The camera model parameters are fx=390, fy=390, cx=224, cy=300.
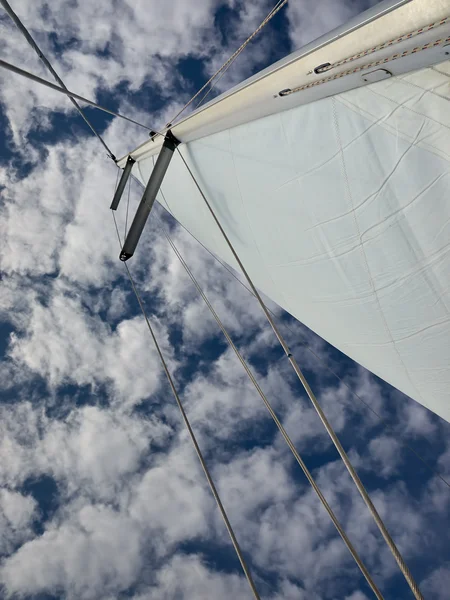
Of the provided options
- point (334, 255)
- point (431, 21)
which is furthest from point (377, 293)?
point (431, 21)

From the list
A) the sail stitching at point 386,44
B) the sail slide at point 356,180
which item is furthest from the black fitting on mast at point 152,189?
the sail stitching at point 386,44

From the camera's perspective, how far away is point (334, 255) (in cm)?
455

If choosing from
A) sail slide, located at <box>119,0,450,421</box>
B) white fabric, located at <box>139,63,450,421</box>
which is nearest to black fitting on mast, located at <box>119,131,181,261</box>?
sail slide, located at <box>119,0,450,421</box>

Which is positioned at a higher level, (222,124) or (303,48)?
(222,124)

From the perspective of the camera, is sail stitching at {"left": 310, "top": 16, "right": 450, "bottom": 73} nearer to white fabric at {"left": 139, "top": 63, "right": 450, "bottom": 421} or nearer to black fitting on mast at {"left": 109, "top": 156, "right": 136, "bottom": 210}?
white fabric at {"left": 139, "top": 63, "right": 450, "bottom": 421}

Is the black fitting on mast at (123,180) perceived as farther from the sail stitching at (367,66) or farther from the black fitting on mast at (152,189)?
the sail stitching at (367,66)

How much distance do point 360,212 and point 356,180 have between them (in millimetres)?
328

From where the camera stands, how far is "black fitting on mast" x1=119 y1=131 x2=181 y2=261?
6.08 meters

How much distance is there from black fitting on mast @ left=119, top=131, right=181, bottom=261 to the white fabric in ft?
1.11

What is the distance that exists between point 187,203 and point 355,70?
16.6 feet

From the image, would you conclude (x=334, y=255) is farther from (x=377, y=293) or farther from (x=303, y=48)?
(x=303, y=48)

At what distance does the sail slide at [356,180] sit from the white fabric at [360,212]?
0.01 meters

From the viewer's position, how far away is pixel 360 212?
4000 millimetres

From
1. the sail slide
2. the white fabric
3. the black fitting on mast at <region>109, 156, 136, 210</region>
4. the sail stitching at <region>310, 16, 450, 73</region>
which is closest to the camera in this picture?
the sail stitching at <region>310, 16, 450, 73</region>
